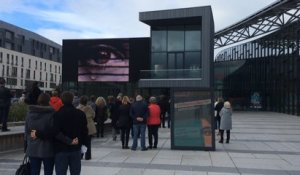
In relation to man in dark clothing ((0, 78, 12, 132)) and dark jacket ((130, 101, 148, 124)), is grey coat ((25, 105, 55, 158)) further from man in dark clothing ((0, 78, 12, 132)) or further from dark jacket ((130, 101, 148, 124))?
dark jacket ((130, 101, 148, 124))

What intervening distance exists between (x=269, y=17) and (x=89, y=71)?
20.5 metres

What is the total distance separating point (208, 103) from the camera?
47.5ft

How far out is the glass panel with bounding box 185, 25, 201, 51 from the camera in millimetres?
44938

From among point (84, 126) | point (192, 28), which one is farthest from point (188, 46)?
point (84, 126)

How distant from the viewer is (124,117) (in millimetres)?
14594

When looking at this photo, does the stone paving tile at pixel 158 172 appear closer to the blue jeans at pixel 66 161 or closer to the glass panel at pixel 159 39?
the blue jeans at pixel 66 161

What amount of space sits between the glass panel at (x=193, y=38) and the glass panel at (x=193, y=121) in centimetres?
3044

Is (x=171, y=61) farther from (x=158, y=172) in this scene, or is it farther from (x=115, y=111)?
(x=158, y=172)

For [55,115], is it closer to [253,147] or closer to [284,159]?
[284,159]

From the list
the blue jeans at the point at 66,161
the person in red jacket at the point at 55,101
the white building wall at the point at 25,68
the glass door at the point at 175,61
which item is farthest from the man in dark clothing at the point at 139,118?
the white building wall at the point at 25,68

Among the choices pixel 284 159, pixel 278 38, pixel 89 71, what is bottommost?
pixel 284 159

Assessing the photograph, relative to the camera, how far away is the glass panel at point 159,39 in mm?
46125

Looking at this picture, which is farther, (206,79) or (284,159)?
(206,79)

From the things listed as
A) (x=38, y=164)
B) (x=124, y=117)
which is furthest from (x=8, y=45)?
(x=38, y=164)
